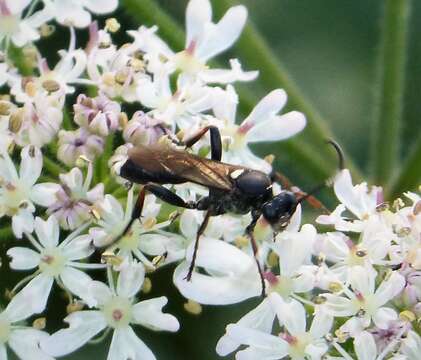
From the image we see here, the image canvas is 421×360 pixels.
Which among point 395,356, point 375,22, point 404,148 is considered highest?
point 395,356

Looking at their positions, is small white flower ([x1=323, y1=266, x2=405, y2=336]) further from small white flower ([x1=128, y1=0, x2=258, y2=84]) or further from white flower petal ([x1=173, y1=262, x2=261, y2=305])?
small white flower ([x1=128, y1=0, x2=258, y2=84])

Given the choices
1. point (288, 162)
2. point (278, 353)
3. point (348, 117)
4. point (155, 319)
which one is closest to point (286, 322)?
point (278, 353)

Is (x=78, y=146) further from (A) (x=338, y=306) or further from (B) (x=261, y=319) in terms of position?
(A) (x=338, y=306)

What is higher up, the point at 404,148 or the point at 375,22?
the point at 375,22

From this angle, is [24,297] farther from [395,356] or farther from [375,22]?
Answer: [375,22]

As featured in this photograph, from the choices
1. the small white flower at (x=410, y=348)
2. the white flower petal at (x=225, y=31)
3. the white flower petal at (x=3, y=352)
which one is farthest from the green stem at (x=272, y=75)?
the white flower petal at (x=3, y=352)

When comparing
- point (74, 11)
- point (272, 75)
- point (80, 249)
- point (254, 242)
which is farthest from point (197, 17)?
point (80, 249)

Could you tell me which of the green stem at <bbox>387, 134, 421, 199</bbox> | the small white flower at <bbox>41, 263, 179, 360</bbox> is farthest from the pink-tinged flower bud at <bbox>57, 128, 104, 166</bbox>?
the green stem at <bbox>387, 134, 421, 199</bbox>
